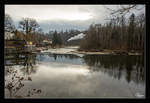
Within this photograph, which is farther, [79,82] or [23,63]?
[23,63]

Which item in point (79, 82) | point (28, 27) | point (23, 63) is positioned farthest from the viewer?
point (23, 63)

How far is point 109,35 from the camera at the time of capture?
2.75m

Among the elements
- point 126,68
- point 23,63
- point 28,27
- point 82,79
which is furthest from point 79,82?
point 23,63

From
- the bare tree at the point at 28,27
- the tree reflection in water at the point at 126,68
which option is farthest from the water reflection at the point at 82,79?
the bare tree at the point at 28,27

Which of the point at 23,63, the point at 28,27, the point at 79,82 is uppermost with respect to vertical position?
the point at 28,27

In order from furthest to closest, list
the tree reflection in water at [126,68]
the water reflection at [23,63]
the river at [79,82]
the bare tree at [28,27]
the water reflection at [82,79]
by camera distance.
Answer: the water reflection at [23,63]
the tree reflection in water at [126,68]
the bare tree at [28,27]
the water reflection at [82,79]
the river at [79,82]

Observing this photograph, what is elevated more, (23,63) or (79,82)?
(23,63)

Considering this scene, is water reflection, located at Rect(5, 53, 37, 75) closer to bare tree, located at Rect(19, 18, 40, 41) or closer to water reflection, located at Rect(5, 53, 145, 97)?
water reflection, located at Rect(5, 53, 145, 97)

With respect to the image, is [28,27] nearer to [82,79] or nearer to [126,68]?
[82,79]

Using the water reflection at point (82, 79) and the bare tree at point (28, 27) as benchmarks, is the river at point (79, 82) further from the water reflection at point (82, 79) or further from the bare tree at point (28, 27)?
the bare tree at point (28, 27)

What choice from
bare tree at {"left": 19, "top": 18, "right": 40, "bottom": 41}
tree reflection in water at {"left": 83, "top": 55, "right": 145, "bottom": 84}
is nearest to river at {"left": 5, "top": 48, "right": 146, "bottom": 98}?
tree reflection in water at {"left": 83, "top": 55, "right": 145, "bottom": 84}
